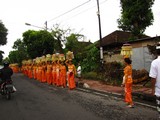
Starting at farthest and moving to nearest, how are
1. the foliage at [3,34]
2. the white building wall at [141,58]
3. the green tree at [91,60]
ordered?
1. the foliage at [3,34]
2. the green tree at [91,60]
3. the white building wall at [141,58]

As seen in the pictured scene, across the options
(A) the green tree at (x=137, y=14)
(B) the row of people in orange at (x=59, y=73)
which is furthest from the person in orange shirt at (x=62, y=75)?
(A) the green tree at (x=137, y=14)

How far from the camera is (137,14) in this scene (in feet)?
99.6

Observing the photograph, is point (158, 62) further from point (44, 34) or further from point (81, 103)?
point (44, 34)

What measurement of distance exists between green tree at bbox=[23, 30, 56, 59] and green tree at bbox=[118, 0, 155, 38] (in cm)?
1291

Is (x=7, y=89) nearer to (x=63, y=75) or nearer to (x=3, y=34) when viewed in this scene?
(x=63, y=75)

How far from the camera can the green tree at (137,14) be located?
98.1ft

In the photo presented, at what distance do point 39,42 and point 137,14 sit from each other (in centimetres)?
1714

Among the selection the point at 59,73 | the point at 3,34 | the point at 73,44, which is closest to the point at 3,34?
the point at 3,34

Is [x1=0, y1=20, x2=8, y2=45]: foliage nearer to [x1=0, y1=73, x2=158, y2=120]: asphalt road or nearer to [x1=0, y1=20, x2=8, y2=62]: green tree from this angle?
[x1=0, y1=20, x2=8, y2=62]: green tree

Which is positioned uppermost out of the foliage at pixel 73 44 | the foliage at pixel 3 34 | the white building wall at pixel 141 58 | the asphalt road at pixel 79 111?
the foliage at pixel 3 34

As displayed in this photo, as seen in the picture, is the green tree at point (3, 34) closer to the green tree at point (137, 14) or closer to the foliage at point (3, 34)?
the foliage at point (3, 34)

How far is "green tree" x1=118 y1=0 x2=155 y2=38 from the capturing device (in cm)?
2991

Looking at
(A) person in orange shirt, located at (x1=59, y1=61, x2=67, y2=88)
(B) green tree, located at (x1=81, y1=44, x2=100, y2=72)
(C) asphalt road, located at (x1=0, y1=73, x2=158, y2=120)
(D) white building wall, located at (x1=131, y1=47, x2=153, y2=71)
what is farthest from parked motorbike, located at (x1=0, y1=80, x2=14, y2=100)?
(B) green tree, located at (x1=81, y1=44, x2=100, y2=72)

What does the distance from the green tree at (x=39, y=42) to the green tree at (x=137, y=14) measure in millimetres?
12908
